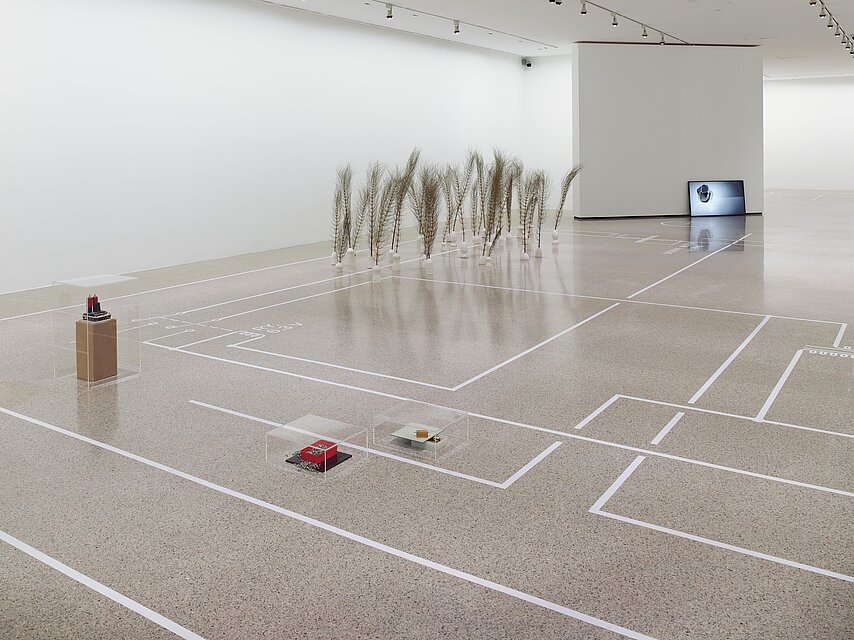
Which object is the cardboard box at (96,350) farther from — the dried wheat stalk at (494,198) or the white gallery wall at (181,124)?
the dried wheat stalk at (494,198)

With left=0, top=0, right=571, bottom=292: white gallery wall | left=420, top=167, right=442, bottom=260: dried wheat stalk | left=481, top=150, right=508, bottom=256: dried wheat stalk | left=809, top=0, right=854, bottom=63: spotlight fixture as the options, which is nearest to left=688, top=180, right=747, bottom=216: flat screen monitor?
left=809, top=0, right=854, bottom=63: spotlight fixture

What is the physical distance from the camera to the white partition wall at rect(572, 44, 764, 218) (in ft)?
49.9

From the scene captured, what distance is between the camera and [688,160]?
15711 millimetres

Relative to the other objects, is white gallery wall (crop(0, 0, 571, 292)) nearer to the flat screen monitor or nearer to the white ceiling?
the white ceiling

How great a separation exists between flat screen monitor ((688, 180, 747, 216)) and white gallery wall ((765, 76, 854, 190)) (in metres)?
10.5

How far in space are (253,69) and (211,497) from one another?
8842mm

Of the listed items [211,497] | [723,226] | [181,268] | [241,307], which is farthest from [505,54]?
[211,497]

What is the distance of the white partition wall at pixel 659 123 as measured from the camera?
15211 mm

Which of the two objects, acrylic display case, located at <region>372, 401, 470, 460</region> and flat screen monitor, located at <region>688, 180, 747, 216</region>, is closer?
acrylic display case, located at <region>372, 401, 470, 460</region>

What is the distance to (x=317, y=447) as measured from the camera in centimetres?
399

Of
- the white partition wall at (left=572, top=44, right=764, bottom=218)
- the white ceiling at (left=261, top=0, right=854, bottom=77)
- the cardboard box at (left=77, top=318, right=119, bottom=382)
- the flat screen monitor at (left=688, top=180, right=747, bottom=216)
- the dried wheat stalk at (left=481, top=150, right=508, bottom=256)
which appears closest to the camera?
the cardboard box at (left=77, top=318, right=119, bottom=382)

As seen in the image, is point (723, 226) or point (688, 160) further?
point (688, 160)

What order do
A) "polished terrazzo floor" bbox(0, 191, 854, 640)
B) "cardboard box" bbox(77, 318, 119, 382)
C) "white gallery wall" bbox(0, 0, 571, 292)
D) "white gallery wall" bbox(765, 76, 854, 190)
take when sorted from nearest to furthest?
"polished terrazzo floor" bbox(0, 191, 854, 640) → "cardboard box" bbox(77, 318, 119, 382) → "white gallery wall" bbox(0, 0, 571, 292) → "white gallery wall" bbox(765, 76, 854, 190)

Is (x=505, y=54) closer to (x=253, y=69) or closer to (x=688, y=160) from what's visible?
(x=688, y=160)
